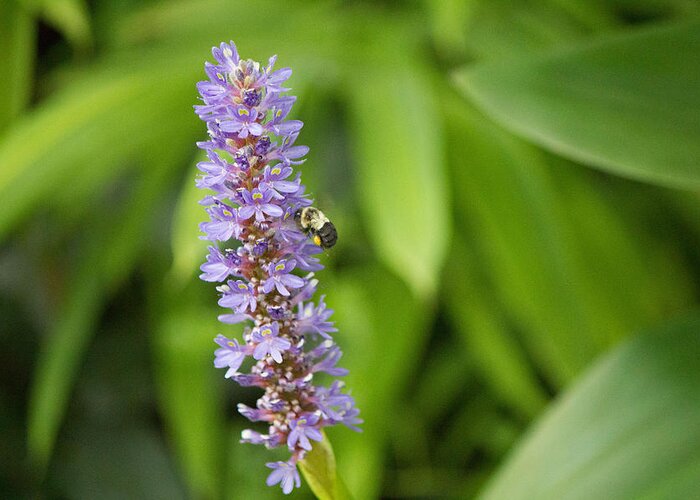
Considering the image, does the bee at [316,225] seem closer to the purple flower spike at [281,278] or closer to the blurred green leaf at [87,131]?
the purple flower spike at [281,278]

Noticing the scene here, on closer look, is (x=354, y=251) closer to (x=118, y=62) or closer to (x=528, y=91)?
(x=118, y=62)

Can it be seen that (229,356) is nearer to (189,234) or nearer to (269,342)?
(269,342)

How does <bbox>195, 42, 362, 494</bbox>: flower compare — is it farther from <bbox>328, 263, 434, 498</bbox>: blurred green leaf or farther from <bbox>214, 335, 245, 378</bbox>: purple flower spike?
<bbox>328, 263, 434, 498</bbox>: blurred green leaf

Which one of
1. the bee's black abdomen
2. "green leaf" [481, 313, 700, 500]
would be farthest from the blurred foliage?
the bee's black abdomen

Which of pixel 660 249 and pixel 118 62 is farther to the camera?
pixel 660 249

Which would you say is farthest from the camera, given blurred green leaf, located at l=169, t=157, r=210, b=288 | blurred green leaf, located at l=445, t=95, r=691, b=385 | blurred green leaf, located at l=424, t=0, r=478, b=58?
blurred green leaf, located at l=445, t=95, r=691, b=385

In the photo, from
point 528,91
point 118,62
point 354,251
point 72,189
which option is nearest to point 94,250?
point 72,189
